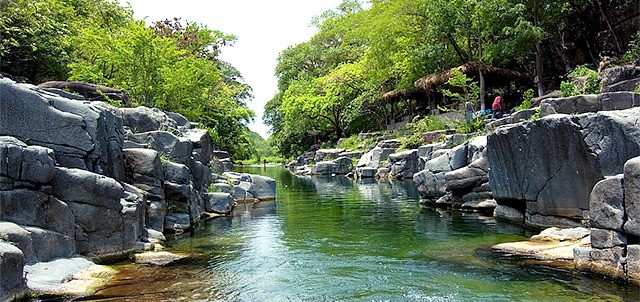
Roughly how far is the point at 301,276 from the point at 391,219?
7.77m

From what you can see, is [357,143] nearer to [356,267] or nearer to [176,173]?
[176,173]

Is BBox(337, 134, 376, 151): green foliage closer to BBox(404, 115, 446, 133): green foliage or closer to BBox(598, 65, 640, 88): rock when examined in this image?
BBox(404, 115, 446, 133): green foliage

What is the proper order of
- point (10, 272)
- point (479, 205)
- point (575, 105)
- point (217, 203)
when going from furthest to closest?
point (217, 203) → point (479, 205) → point (575, 105) → point (10, 272)

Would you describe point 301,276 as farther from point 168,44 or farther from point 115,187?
point 168,44

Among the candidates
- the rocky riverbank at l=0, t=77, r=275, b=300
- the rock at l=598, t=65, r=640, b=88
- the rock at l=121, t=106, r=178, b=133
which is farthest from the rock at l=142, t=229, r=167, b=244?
the rock at l=598, t=65, r=640, b=88

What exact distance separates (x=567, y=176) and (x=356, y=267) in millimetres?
6567

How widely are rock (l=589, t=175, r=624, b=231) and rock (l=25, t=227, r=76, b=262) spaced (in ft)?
33.3

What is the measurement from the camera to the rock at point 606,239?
27.7ft

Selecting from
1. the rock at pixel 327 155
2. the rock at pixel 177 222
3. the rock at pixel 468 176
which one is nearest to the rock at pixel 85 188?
the rock at pixel 177 222

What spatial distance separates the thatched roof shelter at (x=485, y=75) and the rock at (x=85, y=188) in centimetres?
2661

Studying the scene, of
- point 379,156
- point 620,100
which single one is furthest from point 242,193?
point 379,156

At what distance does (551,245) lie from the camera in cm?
1103

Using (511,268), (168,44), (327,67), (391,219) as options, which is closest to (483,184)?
(391,219)

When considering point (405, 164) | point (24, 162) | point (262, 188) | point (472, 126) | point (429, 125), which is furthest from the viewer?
point (429, 125)
